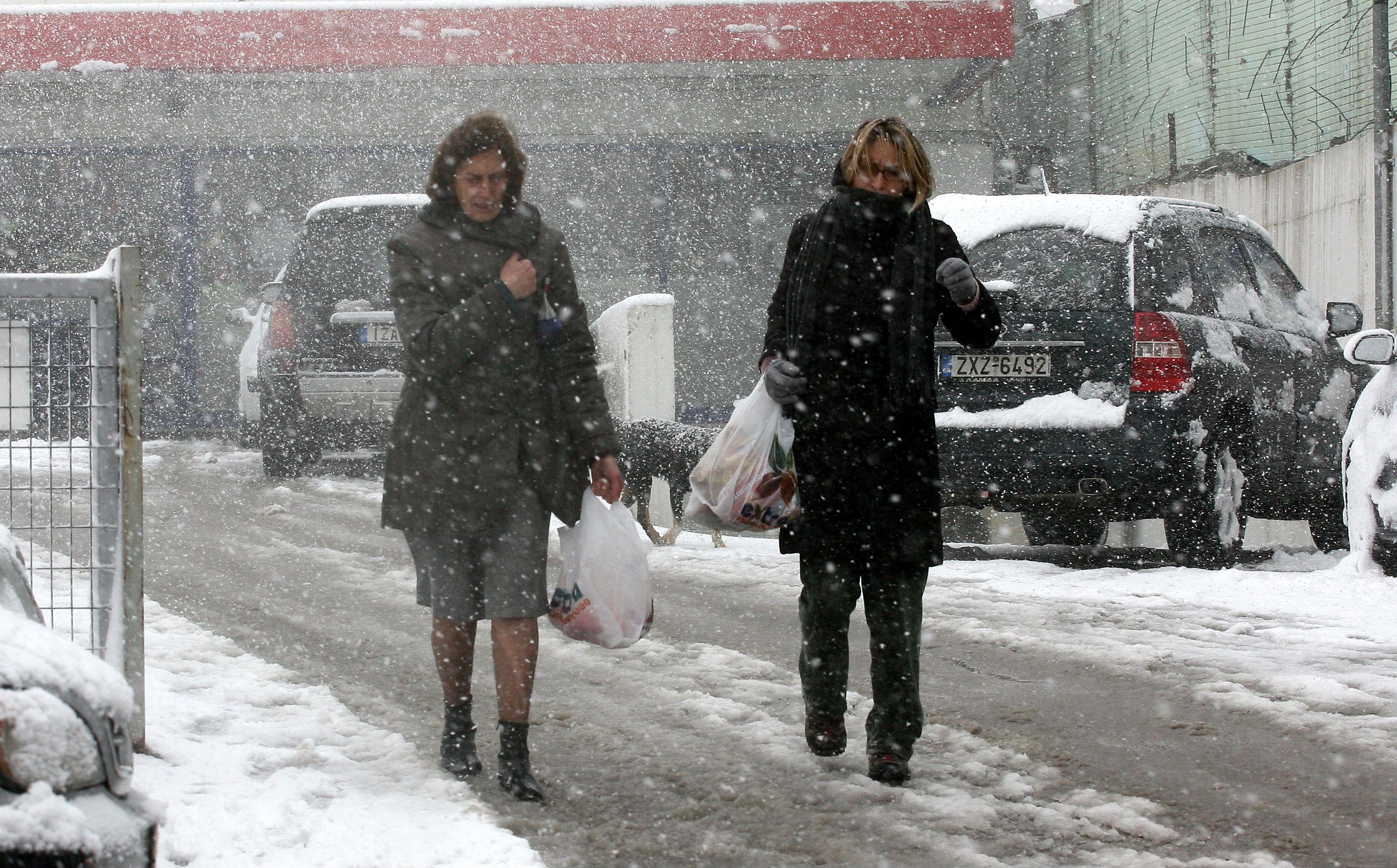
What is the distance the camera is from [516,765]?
3.68 meters

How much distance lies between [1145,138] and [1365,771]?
45.9ft

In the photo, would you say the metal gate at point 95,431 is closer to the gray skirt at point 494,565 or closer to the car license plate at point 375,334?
the gray skirt at point 494,565

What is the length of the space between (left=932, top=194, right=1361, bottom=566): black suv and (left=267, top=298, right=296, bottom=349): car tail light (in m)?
5.56

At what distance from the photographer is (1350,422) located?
745 centimetres

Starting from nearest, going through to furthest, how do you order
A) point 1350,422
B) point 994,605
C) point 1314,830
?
point 1314,830, point 994,605, point 1350,422

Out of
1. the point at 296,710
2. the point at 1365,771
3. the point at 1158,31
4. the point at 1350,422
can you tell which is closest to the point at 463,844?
the point at 296,710

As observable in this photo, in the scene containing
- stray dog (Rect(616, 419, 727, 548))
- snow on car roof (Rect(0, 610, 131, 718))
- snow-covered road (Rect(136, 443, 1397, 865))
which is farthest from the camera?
stray dog (Rect(616, 419, 727, 548))

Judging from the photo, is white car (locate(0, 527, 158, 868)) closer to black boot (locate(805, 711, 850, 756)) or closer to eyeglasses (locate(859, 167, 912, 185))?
black boot (locate(805, 711, 850, 756))

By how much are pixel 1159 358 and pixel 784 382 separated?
3.76m

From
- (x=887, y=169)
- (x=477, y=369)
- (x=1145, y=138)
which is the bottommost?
(x=477, y=369)

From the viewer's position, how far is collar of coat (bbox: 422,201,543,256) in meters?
3.78

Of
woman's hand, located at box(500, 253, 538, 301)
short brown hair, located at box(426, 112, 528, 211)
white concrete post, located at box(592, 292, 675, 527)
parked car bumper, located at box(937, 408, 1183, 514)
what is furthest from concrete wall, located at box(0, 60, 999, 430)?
woman's hand, located at box(500, 253, 538, 301)

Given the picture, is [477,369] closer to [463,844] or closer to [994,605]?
[463,844]

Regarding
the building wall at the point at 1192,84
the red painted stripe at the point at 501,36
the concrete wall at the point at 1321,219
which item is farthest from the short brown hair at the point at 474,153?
the red painted stripe at the point at 501,36
